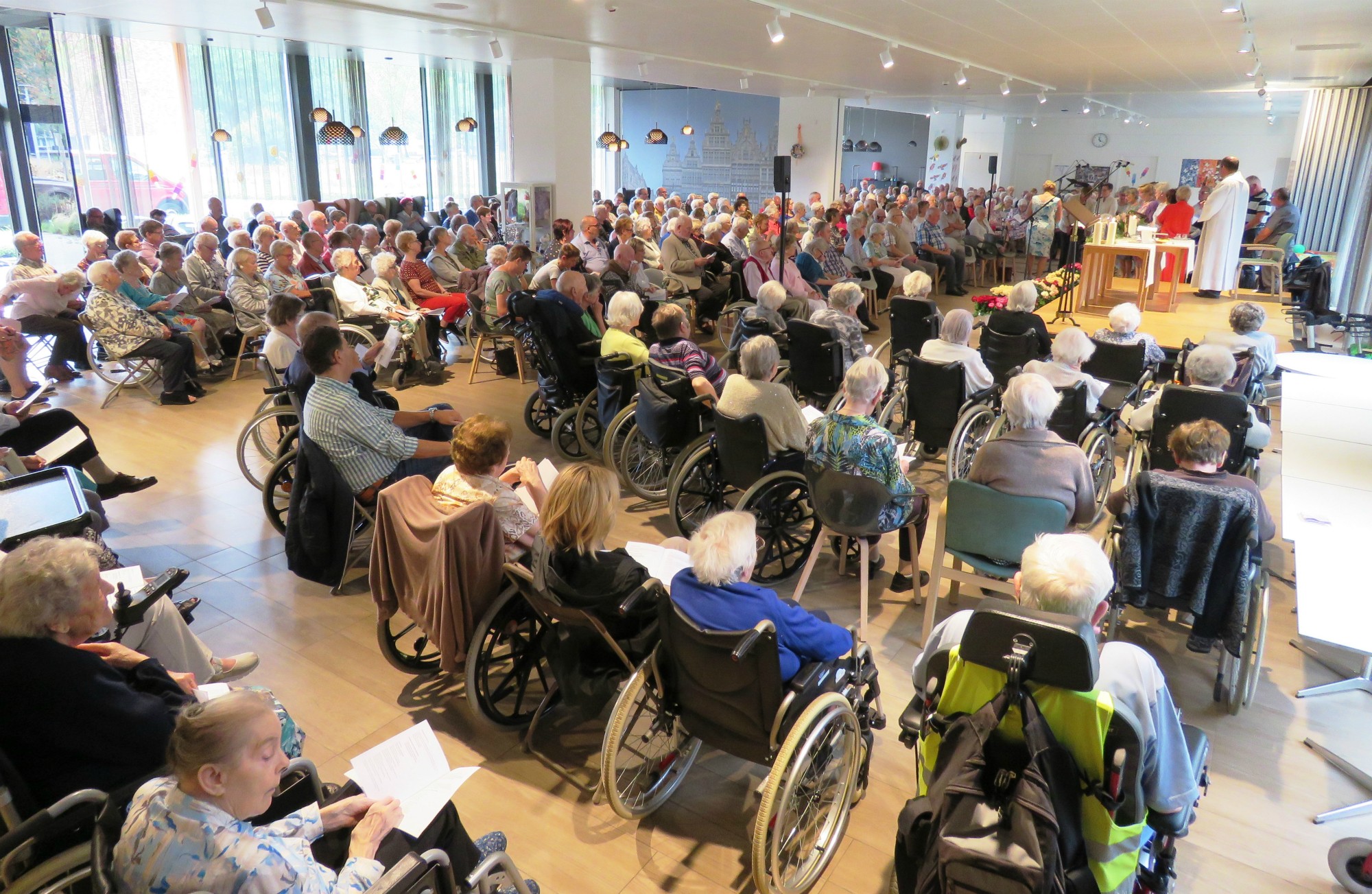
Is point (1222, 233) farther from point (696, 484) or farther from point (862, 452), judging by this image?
point (862, 452)

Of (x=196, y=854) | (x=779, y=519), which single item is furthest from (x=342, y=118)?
(x=196, y=854)

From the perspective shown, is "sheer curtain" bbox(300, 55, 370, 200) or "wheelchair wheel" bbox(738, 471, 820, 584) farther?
"sheer curtain" bbox(300, 55, 370, 200)

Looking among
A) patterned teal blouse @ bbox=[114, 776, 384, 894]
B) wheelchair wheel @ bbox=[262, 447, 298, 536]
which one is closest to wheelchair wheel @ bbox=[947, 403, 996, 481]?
wheelchair wheel @ bbox=[262, 447, 298, 536]

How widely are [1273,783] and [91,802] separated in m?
3.22

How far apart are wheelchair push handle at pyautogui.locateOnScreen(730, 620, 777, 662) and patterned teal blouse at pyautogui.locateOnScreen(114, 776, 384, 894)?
0.94 meters

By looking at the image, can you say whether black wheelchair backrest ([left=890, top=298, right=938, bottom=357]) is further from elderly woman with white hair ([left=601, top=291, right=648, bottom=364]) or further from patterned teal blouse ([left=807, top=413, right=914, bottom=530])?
patterned teal blouse ([left=807, top=413, right=914, bottom=530])

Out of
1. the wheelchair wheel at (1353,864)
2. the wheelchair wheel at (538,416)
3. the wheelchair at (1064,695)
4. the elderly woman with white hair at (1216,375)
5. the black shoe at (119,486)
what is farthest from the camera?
the wheelchair wheel at (538,416)

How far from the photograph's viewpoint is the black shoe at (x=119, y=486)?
4.21m

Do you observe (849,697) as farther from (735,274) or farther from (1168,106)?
(1168,106)

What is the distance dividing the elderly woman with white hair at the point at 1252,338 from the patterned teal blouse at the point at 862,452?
288 centimetres

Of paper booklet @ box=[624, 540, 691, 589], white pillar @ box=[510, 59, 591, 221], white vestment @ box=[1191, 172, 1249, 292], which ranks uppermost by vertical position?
white pillar @ box=[510, 59, 591, 221]

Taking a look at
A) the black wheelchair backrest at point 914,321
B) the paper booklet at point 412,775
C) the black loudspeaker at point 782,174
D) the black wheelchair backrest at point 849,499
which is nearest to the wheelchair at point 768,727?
the paper booklet at point 412,775

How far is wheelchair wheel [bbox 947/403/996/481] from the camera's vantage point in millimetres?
4516

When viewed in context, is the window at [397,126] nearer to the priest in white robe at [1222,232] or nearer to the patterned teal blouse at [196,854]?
the priest in white robe at [1222,232]
